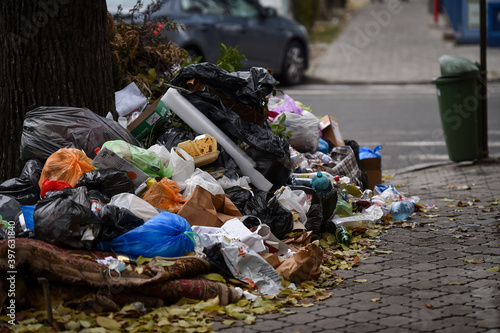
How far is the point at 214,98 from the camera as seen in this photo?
5.41 metres

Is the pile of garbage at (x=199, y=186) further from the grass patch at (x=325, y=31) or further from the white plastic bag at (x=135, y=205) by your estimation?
the grass patch at (x=325, y=31)

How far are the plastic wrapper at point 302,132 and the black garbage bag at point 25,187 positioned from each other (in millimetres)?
2409

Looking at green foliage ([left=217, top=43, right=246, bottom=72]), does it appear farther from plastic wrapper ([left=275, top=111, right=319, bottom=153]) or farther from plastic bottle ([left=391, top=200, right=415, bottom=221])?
→ plastic bottle ([left=391, top=200, right=415, bottom=221])

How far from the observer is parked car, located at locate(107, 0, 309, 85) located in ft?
40.7

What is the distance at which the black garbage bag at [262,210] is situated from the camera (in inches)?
187

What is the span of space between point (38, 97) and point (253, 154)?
5.40 ft

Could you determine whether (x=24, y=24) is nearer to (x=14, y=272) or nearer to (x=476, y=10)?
(x=14, y=272)

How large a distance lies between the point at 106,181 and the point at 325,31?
60.6 ft

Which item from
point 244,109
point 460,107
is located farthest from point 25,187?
point 460,107

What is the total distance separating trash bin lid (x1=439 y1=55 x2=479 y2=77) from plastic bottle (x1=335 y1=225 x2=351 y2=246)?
316 cm

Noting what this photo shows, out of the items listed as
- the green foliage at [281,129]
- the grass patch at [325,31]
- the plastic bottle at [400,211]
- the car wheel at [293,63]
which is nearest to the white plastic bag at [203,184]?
the green foliage at [281,129]

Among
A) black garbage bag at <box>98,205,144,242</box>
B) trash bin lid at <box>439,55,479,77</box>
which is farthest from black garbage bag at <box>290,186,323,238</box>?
trash bin lid at <box>439,55,479,77</box>

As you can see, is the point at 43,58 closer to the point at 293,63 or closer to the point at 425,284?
the point at 425,284

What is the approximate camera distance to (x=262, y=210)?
4.82 metres
